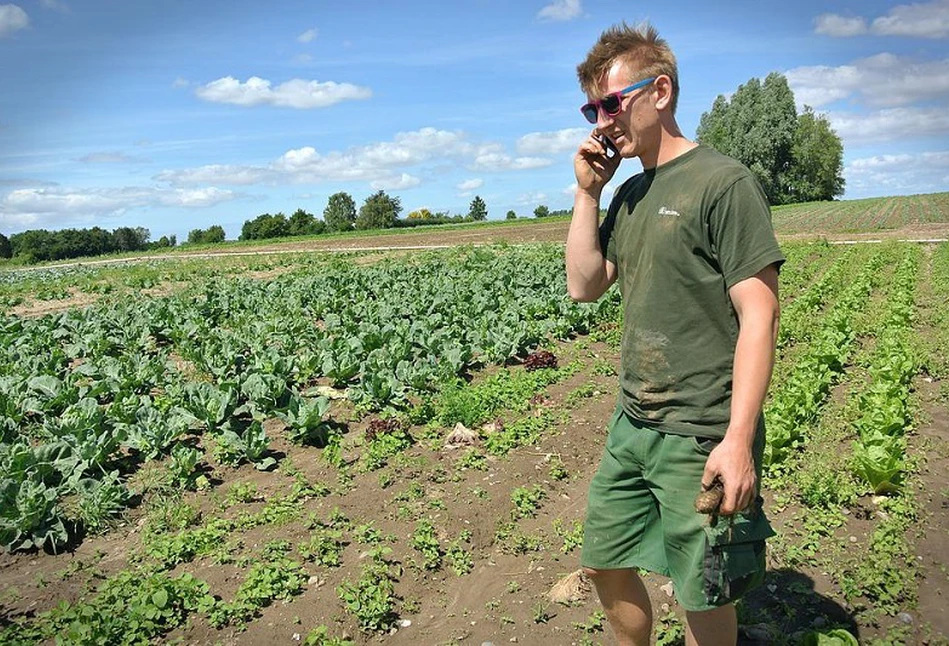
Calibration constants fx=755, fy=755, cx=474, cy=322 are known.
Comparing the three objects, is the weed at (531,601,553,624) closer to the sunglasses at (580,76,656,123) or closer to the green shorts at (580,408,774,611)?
the green shorts at (580,408,774,611)

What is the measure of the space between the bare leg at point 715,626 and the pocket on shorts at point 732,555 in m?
0.13

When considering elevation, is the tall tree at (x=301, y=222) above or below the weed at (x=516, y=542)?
above

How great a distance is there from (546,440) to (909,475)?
2.89 meters

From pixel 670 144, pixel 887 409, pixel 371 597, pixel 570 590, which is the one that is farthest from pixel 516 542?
pixel 887 409

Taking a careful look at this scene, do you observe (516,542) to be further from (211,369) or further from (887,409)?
(211,369)

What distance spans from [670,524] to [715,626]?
392mm

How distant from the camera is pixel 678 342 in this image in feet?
8.84

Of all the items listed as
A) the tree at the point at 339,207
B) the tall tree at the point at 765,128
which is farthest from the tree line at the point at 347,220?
the tall tree at the point at 765,128

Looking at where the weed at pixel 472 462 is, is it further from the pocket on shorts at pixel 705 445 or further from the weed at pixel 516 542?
the pocket on shorts at pixel 705 445

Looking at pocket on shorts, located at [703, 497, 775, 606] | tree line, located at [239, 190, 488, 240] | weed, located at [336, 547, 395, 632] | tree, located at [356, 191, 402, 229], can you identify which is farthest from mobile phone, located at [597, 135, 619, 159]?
tree, located at [356, 191, 402, 229]

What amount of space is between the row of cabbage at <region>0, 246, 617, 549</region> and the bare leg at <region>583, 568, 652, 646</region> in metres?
4.03

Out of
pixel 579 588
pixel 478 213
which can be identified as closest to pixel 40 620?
pixel 579 588

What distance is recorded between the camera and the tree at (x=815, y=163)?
79.3 m

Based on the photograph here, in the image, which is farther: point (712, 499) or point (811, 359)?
point (811, 359)
